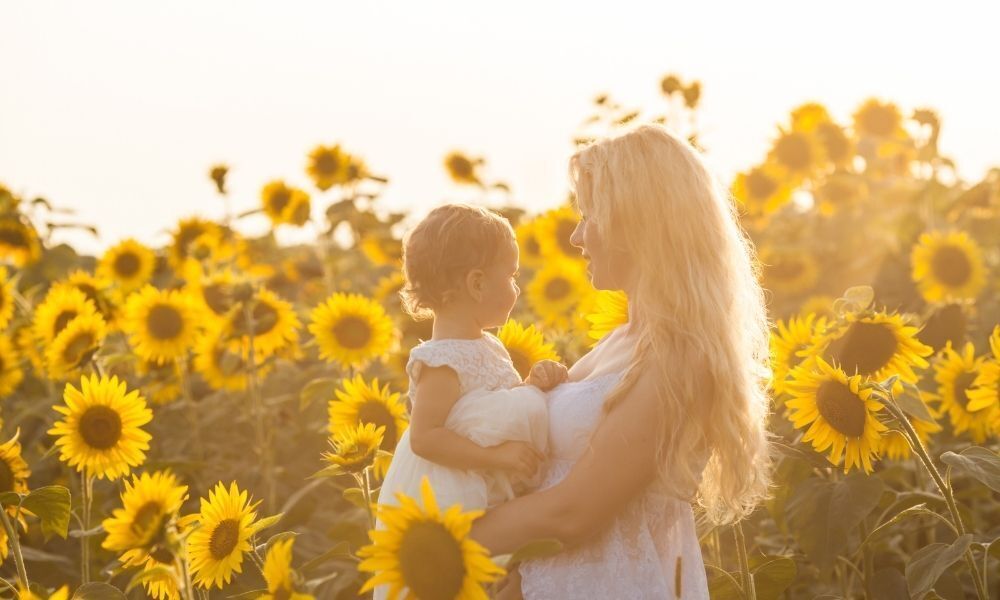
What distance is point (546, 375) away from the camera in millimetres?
2715

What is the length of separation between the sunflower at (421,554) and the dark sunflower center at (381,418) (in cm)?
122

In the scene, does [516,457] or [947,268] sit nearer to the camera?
[516,457]

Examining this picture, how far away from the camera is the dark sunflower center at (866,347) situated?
3.01 m

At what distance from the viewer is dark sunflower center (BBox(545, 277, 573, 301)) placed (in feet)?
17.2

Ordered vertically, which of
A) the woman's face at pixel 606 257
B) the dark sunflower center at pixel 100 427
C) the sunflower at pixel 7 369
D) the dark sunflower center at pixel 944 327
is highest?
the woman's face at pixel 606 257

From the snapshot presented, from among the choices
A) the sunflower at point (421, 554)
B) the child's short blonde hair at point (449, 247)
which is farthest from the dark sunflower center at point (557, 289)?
the sunflower at point (421, 554)

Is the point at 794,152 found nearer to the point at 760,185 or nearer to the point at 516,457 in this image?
the point at 760,185

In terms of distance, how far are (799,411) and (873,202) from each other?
4531 millimetres

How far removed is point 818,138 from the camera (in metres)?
6.75

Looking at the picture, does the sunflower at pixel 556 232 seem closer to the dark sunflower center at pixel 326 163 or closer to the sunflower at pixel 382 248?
the sunflower at pixel 382 248

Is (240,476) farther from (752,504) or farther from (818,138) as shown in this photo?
(818,138)

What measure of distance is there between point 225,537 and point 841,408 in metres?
1.45

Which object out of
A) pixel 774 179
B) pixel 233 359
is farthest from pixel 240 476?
pixel 774 179

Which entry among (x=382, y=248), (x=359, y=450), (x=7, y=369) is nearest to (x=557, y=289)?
(x=382, y=248)
